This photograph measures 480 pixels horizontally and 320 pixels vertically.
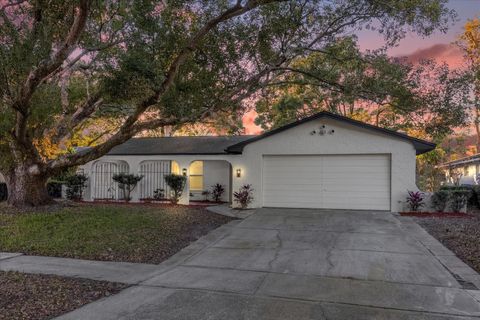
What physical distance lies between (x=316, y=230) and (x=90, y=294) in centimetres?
707

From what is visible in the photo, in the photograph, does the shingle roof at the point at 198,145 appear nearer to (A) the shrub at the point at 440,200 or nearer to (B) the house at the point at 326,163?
(B) the house at the point at 326,163

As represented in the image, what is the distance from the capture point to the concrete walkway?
507 centimetres

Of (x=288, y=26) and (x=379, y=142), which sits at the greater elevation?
(x=288, y=26)

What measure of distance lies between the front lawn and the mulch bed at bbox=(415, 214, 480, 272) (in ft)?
21.0

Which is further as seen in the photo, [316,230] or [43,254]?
[316,230]

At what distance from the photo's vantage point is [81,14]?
26.0 feet

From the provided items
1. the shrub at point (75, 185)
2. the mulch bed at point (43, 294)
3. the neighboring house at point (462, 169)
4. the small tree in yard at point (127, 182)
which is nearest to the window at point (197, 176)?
the small tree in yard at point (127, 182)

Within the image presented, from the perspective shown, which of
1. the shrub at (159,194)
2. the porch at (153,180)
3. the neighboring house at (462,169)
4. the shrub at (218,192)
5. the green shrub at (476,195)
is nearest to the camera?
the green shrub at (476,195)

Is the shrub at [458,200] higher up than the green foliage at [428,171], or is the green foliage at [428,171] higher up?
the green foliage at [428,171]

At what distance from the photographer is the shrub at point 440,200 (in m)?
14.3

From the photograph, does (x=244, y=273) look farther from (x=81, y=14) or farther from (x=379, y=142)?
(x=379, y=142)

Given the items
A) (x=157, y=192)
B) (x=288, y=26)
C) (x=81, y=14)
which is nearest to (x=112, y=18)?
(x=81, y=14)

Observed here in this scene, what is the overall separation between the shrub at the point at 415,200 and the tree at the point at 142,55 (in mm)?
5831

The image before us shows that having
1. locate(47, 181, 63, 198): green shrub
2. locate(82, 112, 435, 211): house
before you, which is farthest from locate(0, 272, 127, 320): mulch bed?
locate(47, 181, 63, 198): green shrub
